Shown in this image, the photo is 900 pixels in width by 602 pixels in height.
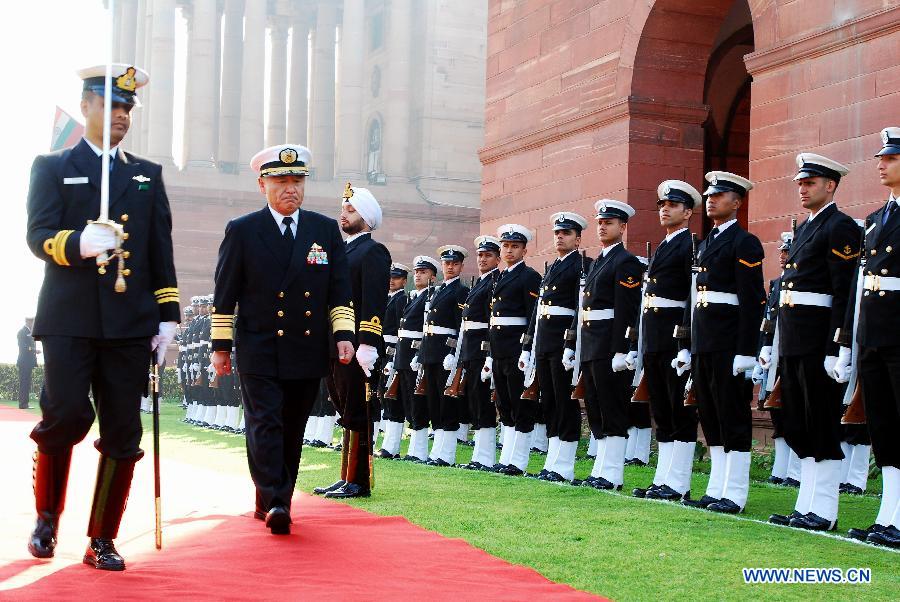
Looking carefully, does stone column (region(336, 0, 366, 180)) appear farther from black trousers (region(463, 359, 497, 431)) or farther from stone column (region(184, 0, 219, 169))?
black trousers (region(463, 359, 497, 431))

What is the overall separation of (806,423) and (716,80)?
42.7 ft

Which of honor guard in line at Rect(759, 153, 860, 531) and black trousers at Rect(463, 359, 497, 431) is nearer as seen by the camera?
honor guard in line at Rect(759, 153, 860, 531)

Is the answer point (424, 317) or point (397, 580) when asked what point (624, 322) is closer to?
point (424, 317)

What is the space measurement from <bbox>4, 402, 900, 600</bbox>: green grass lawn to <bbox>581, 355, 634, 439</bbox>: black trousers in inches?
21.5

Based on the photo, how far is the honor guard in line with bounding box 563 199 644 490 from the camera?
10.3 m

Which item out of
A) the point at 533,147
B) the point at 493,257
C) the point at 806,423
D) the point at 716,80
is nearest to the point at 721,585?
the point at 806,423

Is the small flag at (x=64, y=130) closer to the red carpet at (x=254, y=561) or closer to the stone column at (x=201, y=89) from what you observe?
the red carpet at (x=254, y=561)

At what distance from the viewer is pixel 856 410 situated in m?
7.58

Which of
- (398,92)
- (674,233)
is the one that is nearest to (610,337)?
(674,233)

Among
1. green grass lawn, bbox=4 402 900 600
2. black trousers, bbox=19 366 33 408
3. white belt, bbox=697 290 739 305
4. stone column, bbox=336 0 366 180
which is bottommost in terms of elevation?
green grass lawn, bbox=4 402 900 600

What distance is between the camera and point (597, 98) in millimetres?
16406

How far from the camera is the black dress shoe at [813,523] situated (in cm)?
784

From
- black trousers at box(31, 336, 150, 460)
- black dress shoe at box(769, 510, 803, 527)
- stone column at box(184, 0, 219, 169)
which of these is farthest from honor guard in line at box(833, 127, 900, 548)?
stone column at box(184, 0, 219, 169)

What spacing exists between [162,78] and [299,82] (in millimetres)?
6536
